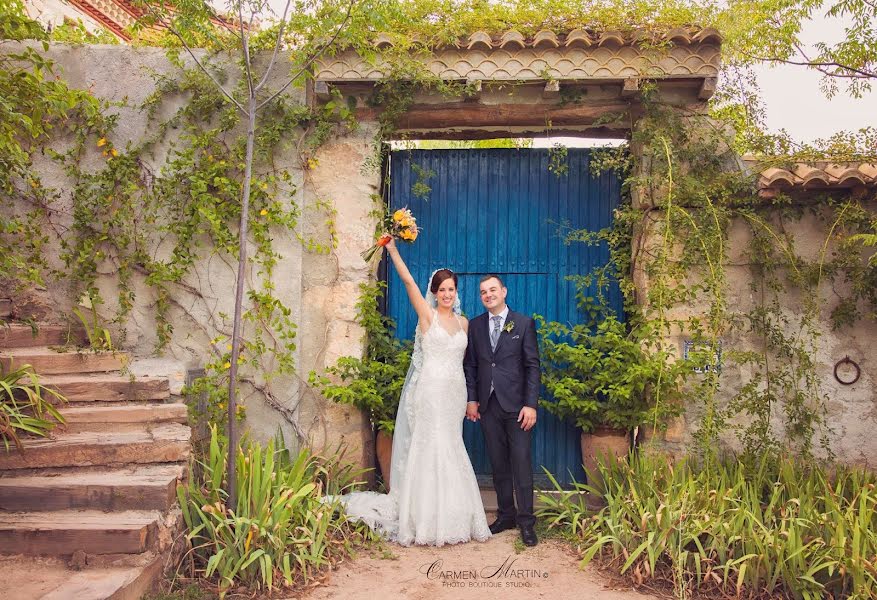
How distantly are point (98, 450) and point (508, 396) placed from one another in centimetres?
252

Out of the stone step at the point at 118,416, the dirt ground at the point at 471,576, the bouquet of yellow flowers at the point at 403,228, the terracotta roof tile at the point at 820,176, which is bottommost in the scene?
the dirt ground at the point at 471,576

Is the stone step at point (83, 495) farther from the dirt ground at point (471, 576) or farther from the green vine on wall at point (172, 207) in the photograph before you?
the green vine on wall at point (172, 207)

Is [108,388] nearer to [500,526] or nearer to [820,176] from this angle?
[500,526]

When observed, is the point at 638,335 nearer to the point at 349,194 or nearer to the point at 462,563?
the point at 462,563

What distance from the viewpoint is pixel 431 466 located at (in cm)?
440

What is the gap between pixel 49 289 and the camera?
514 cm

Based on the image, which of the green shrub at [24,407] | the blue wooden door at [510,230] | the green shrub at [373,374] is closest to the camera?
the green shrub at [24,407]

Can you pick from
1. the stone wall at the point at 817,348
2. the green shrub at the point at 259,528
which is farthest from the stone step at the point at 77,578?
the stone wall at the point at 817,348

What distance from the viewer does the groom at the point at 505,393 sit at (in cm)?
453

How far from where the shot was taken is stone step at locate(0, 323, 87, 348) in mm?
4688

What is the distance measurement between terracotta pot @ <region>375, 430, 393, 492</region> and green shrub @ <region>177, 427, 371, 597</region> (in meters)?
0.77

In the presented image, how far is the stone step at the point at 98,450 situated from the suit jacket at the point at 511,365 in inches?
76.4

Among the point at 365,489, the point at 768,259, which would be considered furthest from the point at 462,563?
the point at 768,259

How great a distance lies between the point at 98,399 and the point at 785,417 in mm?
4760
